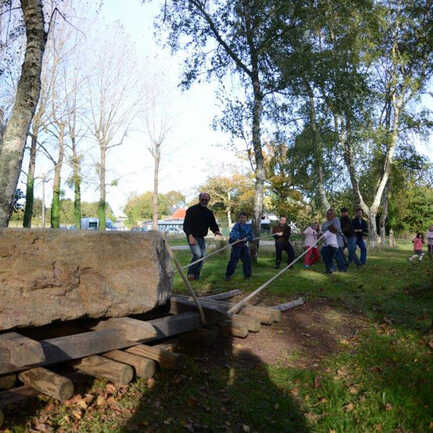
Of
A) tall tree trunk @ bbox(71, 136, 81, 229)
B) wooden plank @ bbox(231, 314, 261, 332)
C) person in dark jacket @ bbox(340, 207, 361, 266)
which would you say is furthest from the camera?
tall tree trunk @ bbox(71, 136, 81, 229)

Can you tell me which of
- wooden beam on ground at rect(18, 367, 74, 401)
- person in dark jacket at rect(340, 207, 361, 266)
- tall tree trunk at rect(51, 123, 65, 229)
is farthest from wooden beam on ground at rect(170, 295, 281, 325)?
tall tree trunk at rect(51, 123, 65, 229)

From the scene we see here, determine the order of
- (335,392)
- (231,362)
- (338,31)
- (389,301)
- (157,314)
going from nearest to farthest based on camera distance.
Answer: (335,392) < (231,362) < (157,314) < (389,301) < (338,31)

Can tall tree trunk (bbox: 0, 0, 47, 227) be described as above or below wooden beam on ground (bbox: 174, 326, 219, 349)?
above

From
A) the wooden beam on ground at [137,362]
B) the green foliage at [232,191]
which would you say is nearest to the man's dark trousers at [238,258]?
the wooden beam on ground at [137,362]

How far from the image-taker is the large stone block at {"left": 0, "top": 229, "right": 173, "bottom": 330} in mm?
3250

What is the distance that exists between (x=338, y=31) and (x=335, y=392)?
740 inches

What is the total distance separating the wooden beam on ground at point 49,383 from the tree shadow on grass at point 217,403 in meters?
0.50

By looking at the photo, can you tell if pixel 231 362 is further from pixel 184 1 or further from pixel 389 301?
pixel 184 1

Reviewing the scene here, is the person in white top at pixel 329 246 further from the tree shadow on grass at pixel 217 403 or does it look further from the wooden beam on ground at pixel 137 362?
the wooden beam on ground at pixel 137 362

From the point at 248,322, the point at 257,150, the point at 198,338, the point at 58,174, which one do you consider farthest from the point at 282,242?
the point at 58,174

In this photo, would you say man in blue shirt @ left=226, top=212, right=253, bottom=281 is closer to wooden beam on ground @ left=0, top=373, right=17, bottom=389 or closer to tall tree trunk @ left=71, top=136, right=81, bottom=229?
wooden beam on ground @ left=0, top=373, right=17, bottom=389

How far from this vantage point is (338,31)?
18453 mm

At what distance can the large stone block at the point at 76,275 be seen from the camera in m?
3.25

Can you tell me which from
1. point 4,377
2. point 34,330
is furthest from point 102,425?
point 34,330
